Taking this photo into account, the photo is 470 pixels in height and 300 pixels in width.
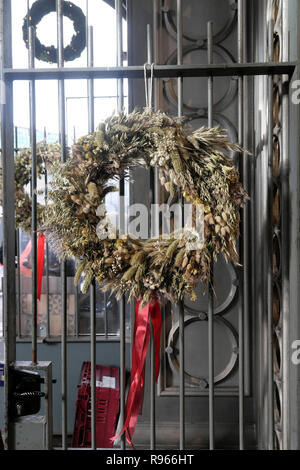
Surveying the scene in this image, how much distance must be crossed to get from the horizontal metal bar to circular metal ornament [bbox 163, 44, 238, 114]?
3.35 feet

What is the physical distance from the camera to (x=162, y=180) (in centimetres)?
143

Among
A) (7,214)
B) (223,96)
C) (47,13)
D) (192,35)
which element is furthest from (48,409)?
(47,13)

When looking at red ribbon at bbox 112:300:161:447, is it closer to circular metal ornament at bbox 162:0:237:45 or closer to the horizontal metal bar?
the horizontal metal bar

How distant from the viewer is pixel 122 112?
1.42 m

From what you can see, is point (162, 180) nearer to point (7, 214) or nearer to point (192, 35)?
point (7, 214)

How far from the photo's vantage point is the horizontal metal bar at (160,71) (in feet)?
4.59

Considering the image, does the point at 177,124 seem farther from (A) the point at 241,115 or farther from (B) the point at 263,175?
(B) the point at 263,175

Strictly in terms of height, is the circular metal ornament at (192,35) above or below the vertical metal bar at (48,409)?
above

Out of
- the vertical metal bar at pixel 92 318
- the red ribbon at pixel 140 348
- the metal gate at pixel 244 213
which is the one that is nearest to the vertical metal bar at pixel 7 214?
the metal gate at pixel 244 213

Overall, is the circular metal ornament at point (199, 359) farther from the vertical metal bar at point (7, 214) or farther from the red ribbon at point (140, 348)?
the vertical metal bar at point (7, 214)

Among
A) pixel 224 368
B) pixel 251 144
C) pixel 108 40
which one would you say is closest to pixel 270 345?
pixel 224 368

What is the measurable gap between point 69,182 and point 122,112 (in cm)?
28

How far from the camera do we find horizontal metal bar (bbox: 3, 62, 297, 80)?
4.59 ft
